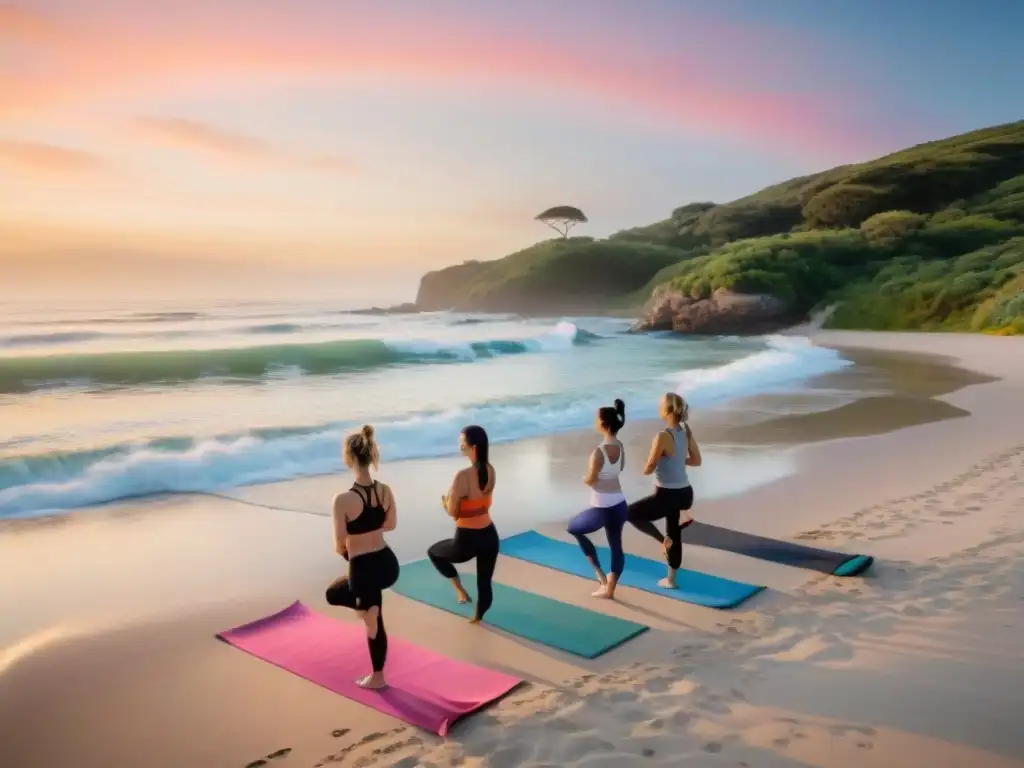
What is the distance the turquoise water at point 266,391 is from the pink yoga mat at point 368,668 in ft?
15.5

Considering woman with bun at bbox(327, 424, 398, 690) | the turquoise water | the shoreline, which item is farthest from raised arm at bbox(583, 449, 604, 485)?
the turquoise water

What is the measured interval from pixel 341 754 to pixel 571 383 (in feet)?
58.0

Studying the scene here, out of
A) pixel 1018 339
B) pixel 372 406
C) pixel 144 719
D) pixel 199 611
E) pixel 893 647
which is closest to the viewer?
pixel 144 719

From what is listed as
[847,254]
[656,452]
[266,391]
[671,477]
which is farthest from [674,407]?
[847,254]

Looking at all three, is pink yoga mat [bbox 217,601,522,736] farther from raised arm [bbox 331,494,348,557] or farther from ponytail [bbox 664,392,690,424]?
ponytail [bbox 664,392,690,424]

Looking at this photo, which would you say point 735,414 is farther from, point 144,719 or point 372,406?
point 144,719

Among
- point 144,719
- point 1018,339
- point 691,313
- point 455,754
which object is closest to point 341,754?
point 455,754

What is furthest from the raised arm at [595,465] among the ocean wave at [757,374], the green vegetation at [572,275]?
the green vegetation at [572,275]

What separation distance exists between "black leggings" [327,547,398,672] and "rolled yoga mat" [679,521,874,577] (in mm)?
3502

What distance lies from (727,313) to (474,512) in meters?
40.9

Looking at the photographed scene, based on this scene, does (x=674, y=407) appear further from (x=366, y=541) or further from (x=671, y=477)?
(x=366, y=541)

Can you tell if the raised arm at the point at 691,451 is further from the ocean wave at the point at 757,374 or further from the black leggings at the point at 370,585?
the ocean wave at the point at 757,374

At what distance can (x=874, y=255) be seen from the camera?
160 ft

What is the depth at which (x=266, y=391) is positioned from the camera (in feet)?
63.5
